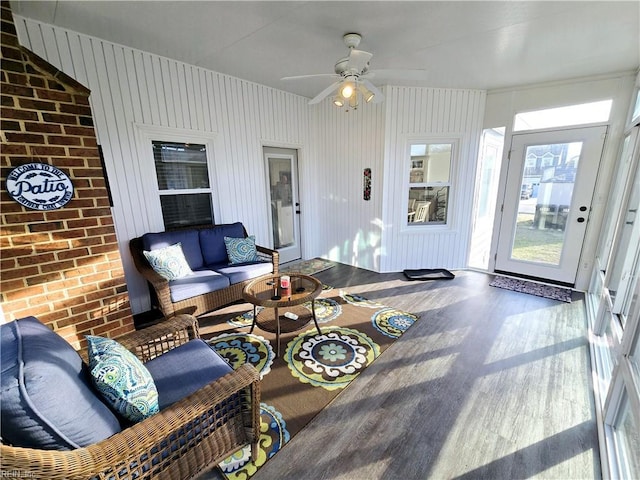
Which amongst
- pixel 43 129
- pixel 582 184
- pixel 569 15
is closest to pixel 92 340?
pixel 43 129

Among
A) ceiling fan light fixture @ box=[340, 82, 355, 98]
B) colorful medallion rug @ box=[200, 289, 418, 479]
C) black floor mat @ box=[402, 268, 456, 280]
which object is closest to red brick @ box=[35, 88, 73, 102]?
ceiling fan light fixture @ box=[340, 82, 355, 98]

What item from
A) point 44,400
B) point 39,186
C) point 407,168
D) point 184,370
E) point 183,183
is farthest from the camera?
point 407,168

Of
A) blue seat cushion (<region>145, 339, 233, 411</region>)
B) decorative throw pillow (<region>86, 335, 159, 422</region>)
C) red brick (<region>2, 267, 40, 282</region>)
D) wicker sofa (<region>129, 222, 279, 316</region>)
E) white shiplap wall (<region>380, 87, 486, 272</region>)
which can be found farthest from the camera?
white shiplap wall (<region>380, 87, 486, 272</region>)

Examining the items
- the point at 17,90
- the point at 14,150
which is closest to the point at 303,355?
the point at 14,150

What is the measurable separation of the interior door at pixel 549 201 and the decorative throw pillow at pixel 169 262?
14.2ft

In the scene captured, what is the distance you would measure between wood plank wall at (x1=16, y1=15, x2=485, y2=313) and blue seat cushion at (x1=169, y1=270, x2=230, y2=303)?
698 mm

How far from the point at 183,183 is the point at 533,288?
476 cm

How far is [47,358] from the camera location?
984 millimetres

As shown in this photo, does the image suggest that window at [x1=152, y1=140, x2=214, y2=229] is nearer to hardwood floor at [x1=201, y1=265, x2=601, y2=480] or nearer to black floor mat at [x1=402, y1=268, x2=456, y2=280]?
hardwood floor at [x1=201, y1=265, x2=601, y2=480]

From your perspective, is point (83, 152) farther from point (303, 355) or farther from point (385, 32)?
point (385, 32)

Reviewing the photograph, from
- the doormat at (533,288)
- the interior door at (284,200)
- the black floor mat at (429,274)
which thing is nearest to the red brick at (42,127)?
the interior door at (284,200)

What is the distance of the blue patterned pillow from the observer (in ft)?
11.0

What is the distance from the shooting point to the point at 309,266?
4.70 m

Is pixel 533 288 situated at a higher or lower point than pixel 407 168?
lower
